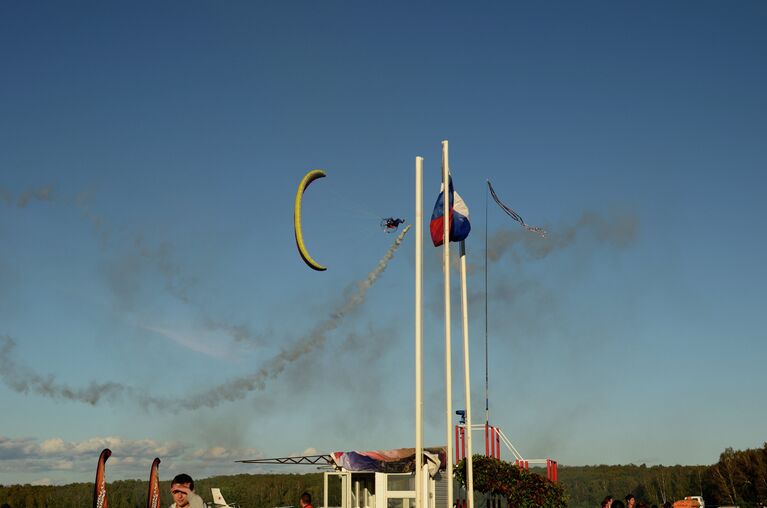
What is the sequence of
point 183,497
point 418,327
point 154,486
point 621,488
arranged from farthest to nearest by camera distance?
point 621,488, point 154,486, point 418,327, point 183,497

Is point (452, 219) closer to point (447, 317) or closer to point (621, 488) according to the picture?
point (447, 317)

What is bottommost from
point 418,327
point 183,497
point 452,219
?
point 183,497

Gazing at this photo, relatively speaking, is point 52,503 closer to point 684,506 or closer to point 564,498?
point 684,506

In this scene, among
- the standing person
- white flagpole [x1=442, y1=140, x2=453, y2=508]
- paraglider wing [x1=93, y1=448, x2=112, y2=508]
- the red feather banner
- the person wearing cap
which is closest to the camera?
the person wearing cap

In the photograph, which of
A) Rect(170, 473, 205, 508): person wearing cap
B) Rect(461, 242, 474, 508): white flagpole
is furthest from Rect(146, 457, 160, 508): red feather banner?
Rect(170, 473, 205, 508): person wearing cap

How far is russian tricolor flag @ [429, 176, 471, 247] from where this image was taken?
29.1m

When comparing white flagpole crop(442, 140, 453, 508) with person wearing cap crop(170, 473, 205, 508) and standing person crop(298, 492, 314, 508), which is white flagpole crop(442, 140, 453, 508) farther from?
person wearing cap crop(170, 473, 205, 508)

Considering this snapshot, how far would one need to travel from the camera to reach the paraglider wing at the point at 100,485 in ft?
110

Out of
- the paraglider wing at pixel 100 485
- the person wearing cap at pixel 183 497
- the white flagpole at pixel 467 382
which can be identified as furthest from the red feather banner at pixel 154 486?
the person wearing cap at pixel 183 497

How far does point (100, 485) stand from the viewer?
33.9 metres

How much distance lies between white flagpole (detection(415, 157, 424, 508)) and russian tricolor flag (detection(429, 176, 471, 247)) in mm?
1691

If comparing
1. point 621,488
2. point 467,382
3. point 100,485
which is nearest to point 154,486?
point 100,485

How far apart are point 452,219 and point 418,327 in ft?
18.5

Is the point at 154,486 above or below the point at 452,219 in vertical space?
below
